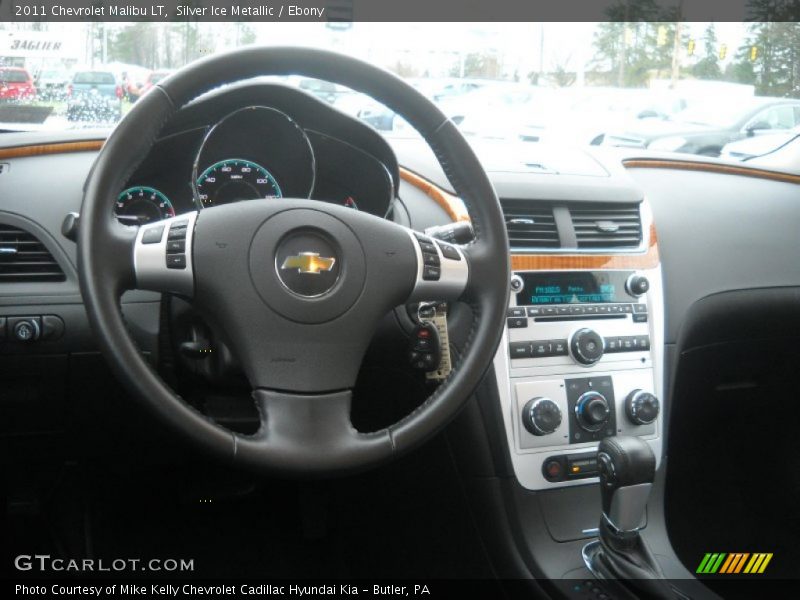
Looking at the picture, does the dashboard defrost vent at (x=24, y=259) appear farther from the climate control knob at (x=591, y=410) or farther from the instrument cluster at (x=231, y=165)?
the climate control knob at (x=591, y=410)

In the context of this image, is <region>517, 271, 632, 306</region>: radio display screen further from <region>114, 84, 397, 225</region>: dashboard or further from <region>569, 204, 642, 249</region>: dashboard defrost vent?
<region>114, 84, 397, 225</region>: dashboard

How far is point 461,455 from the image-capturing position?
2.16m

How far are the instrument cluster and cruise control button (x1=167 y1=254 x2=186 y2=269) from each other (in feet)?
1.03

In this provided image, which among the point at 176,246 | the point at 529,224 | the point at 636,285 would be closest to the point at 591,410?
the point at 636,285

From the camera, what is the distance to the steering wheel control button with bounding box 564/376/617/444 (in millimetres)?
2131

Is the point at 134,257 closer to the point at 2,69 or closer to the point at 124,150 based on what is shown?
the point at 124,150

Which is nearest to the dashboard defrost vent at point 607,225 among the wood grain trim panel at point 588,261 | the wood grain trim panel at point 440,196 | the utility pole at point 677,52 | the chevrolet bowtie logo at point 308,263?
the wood grain trim panel at point 588,261

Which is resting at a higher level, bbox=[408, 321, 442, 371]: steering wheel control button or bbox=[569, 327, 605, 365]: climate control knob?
bbox=[408, 321, 442, 371]: steering wheel control button

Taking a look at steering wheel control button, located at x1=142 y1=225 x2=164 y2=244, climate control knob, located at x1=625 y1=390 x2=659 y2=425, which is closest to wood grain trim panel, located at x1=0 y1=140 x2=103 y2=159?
steering wheel control button, located at x1=142 y1=225 x2=164 y2=244

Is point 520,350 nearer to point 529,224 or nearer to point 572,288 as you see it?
point 572,288

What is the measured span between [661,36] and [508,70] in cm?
46

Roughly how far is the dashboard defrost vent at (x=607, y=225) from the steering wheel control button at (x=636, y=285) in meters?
0.09

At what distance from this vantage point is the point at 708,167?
9.01 feet

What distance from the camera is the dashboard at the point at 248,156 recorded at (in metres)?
1.74
